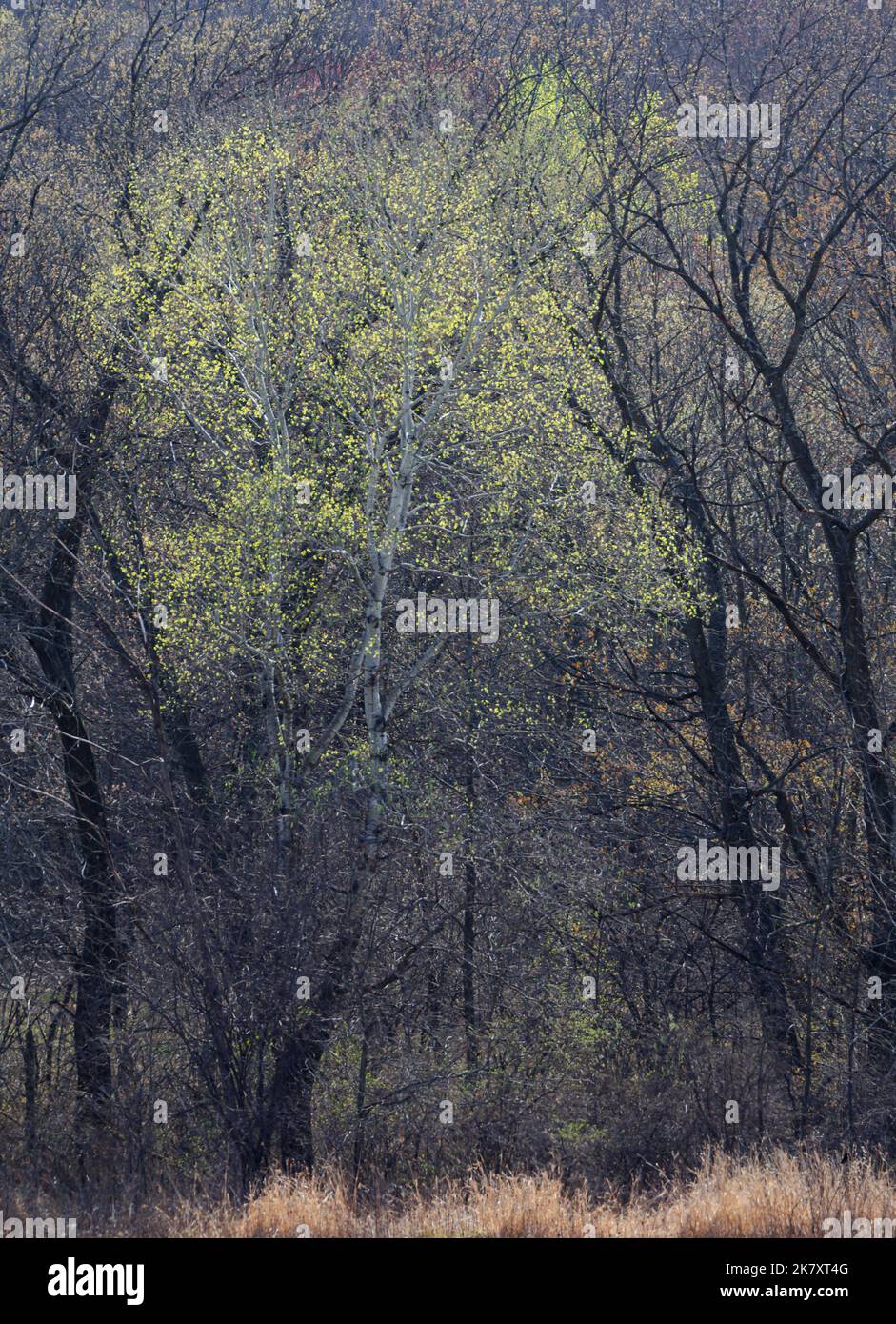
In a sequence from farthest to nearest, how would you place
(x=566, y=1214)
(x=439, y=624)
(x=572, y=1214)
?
(x=439, y=624) → (x=572, y=1214) → (x=566, y=1214)

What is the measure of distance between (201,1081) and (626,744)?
744 centimetres

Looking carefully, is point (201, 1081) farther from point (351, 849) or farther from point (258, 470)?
point (258, 470)

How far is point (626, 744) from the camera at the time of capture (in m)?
17.9

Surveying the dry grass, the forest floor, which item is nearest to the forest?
the forest floor

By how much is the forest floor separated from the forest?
3204mm

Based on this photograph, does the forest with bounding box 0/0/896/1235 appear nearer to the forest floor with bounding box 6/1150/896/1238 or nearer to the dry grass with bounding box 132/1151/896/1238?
the forest floor with bounding box 6/1150/896/1238

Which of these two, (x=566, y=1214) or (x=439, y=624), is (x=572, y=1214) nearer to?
(x=566, y=1214)

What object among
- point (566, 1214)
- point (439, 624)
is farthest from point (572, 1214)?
point (439, 624)

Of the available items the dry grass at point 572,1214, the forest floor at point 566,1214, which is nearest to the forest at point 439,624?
the forest floor at point 566,1214

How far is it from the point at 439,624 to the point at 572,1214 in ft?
28.7

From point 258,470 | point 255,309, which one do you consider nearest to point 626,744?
point 258,470

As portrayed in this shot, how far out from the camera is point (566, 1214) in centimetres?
829

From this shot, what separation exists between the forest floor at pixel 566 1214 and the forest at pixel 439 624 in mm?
3204

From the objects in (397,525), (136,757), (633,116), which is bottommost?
(136,757)
